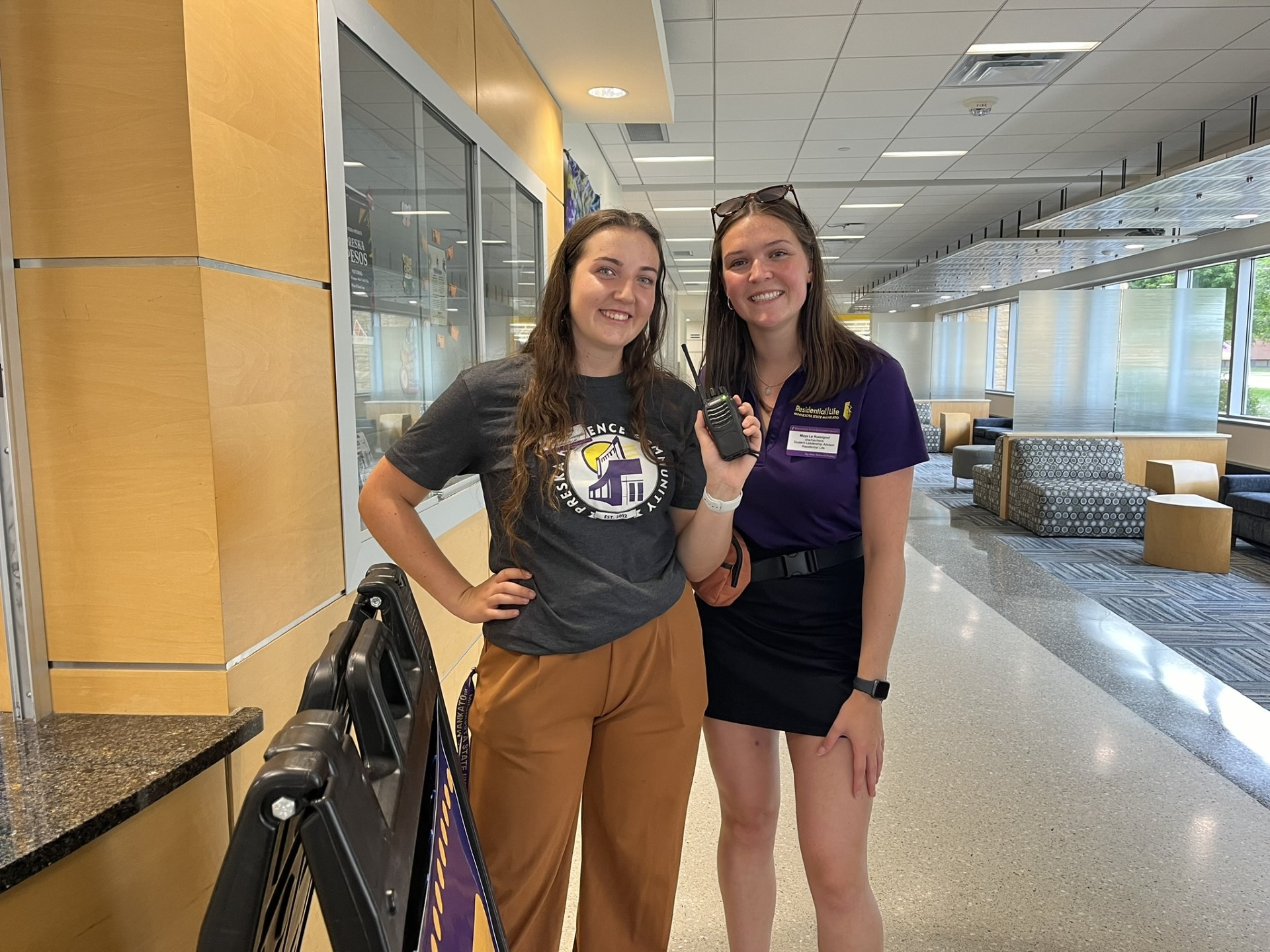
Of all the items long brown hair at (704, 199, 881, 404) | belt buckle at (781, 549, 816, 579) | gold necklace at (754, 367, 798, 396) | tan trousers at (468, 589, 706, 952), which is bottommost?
tan trousers at (468, 589, 706, 952)

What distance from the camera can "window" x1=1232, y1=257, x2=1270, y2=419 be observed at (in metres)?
9.53

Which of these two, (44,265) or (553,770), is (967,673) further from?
(44,265)

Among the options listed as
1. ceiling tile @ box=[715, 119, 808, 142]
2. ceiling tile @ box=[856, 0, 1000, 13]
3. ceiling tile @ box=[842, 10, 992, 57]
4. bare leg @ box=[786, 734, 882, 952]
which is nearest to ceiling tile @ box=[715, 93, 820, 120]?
ceiling tile @ box=[715, 119, 808, 142]

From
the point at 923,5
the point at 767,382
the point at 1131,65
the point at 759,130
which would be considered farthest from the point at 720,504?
the point at 759,130

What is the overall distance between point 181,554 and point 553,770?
685 millimetres

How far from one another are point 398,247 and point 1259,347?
427 inches

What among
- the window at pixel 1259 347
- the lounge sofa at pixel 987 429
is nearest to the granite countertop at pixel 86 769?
the window at pixel 1259 347

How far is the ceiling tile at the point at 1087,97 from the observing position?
5648 millimetres

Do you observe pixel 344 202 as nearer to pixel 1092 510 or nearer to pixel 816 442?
pixel 816 442

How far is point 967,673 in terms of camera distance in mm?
4242

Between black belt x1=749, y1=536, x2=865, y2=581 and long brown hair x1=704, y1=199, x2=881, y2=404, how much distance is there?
296 mm

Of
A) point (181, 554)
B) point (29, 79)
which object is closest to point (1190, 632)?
point (181, 554)

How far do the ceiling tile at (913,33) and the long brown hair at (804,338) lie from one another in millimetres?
3509

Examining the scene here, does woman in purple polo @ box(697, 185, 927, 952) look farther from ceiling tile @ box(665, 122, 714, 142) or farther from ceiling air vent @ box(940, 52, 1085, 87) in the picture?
ceiling tile @ box(665, 122, 714, 142)
